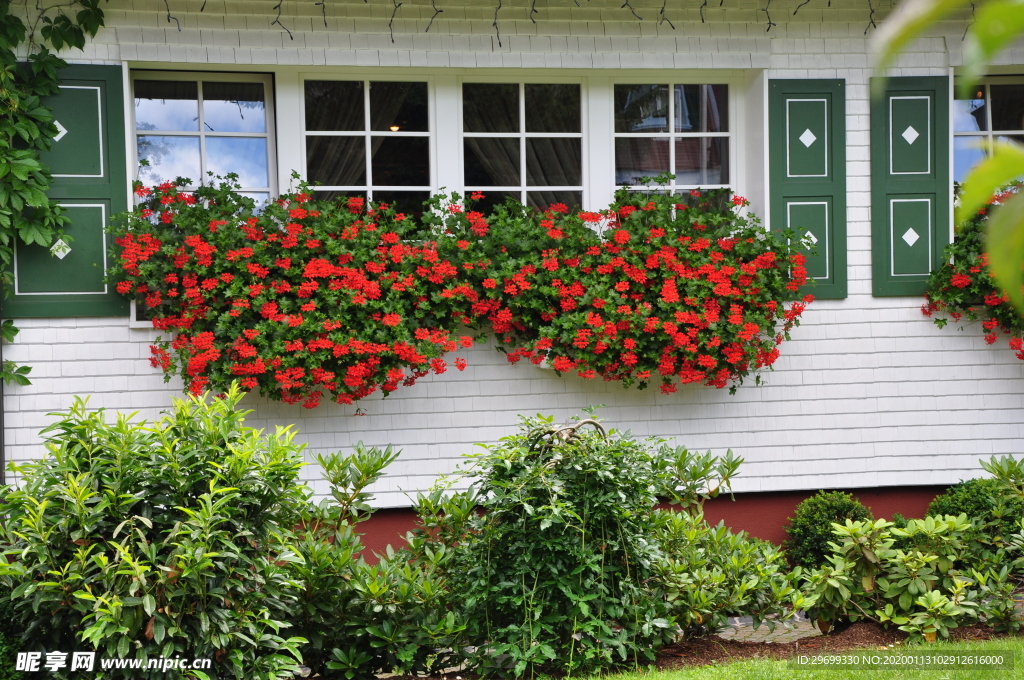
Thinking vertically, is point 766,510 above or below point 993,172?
below

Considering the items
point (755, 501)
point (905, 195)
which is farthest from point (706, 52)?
point (755, 501)

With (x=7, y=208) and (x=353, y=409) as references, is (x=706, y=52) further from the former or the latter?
(x=7, y=208)

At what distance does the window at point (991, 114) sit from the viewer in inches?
233

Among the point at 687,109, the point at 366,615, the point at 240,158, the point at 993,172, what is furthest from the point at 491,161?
the point at 993,172

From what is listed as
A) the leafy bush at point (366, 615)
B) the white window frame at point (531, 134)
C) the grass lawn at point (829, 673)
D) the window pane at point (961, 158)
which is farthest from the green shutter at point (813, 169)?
the leafy bush at point (366, 615)

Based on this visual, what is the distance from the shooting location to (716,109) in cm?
583

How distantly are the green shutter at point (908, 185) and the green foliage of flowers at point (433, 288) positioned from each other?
0.74m

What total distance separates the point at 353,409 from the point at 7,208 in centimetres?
224

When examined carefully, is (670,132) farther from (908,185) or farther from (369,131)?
(369,131)

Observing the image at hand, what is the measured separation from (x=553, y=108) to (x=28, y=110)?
10.3 ft

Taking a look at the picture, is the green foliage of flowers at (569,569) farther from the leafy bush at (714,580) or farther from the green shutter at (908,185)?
the green shutter at (908,185)

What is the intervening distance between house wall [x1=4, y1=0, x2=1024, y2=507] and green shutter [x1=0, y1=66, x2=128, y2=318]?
13 centimetres

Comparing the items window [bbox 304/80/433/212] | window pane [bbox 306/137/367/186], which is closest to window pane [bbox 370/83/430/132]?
window [bbox 304/80/433/212]

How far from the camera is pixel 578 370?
5078 millimetres
